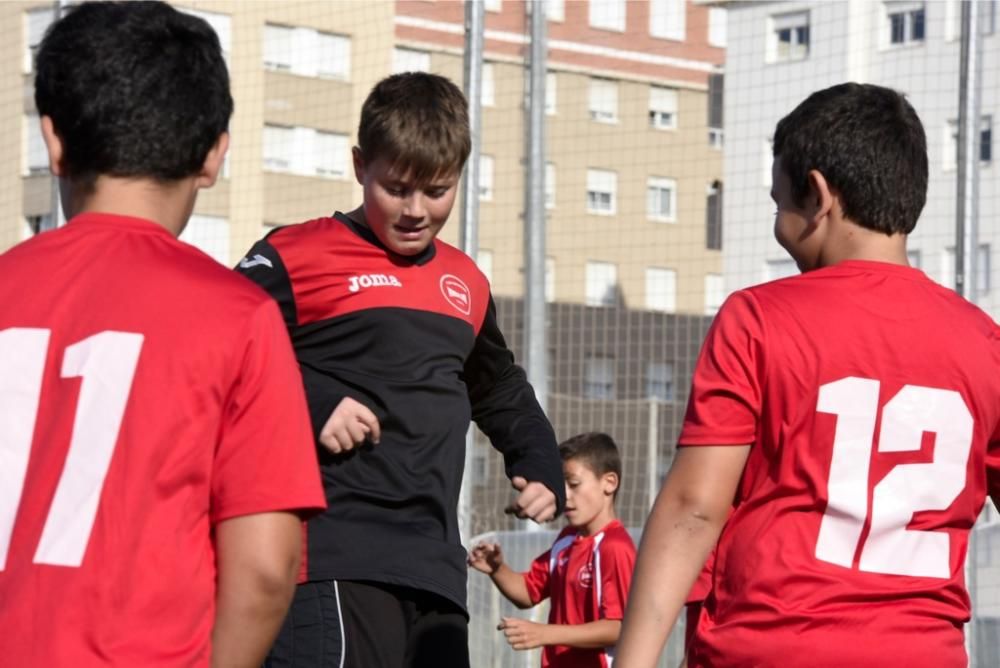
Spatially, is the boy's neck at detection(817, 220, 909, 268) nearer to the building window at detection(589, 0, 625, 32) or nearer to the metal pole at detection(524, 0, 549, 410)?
the metal pole at detection(524, 0, 549, 410)

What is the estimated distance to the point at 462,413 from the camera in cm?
363

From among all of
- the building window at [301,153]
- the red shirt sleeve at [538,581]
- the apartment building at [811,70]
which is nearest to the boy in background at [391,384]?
the red shirt sleeve at [538,581]

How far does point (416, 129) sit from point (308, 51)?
7767mm

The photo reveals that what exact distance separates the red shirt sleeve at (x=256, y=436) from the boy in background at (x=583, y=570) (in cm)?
311

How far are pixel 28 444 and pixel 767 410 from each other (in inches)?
48.7

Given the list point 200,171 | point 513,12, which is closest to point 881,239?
point 200,171

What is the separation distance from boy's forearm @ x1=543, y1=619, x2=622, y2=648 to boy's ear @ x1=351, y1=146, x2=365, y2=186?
2025 millimetres

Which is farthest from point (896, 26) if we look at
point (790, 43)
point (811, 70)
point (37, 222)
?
point (37, 222)

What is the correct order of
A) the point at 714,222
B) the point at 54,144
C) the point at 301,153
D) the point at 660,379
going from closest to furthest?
the point at 54,144, the point at 301,153, the point at 714,222, the point at 660,379

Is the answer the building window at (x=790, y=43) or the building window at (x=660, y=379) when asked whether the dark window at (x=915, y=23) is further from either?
the building window at (x=660, y=379)

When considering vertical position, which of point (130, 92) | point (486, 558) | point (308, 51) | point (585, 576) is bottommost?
point (585, 576)

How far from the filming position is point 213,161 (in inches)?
90.4

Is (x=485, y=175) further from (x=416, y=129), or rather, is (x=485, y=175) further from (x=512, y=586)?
(x=416, y=129)

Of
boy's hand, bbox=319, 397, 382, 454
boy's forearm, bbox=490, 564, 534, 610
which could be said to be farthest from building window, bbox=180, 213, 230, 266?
boy's hand, bbox=319, 397, 382, 454
